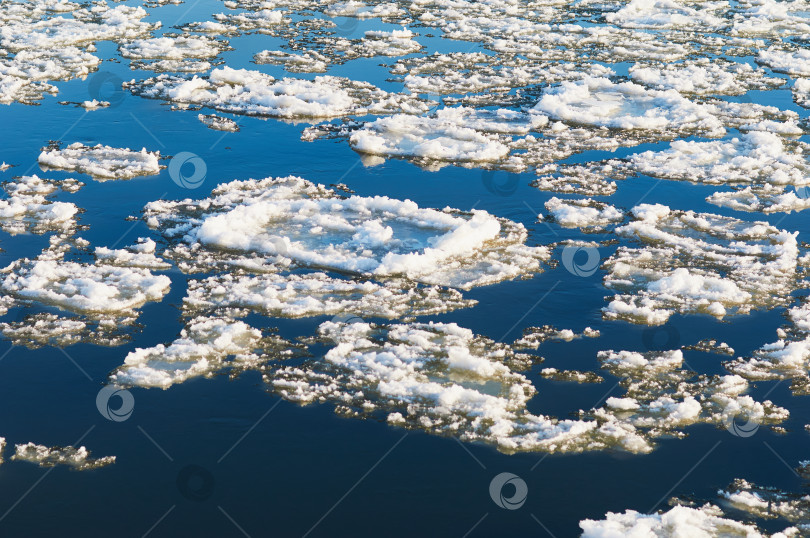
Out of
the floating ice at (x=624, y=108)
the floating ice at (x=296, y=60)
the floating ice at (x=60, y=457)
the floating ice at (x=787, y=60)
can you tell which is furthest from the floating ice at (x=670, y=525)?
the floating ice at (x=787, y=60)

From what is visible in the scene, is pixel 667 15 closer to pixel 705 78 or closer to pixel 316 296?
pixel 705 78

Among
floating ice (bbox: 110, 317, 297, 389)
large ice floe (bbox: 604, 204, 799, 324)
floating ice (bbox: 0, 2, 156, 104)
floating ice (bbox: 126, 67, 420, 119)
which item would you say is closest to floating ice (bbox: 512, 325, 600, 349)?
large ice floe (bbox: 604, 204, 799, 324)

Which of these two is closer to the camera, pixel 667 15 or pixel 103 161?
pixel 103 161

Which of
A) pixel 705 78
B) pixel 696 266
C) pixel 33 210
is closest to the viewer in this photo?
pixel 696 266

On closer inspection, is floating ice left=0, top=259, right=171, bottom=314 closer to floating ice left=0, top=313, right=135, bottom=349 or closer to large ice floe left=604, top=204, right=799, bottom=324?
floating ice left=0, top=313, right=135, bottom=349

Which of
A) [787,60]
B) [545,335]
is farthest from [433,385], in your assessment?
[787,60]

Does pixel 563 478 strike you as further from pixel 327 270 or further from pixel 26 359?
pixel 26 359

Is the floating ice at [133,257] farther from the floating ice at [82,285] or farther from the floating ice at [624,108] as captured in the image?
the floating ice at [624,108]

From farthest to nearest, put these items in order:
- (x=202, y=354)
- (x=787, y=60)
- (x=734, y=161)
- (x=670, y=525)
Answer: (x=787, y=60), (x=734, y=161), (x=202, y=354), (x=670, y=525)
